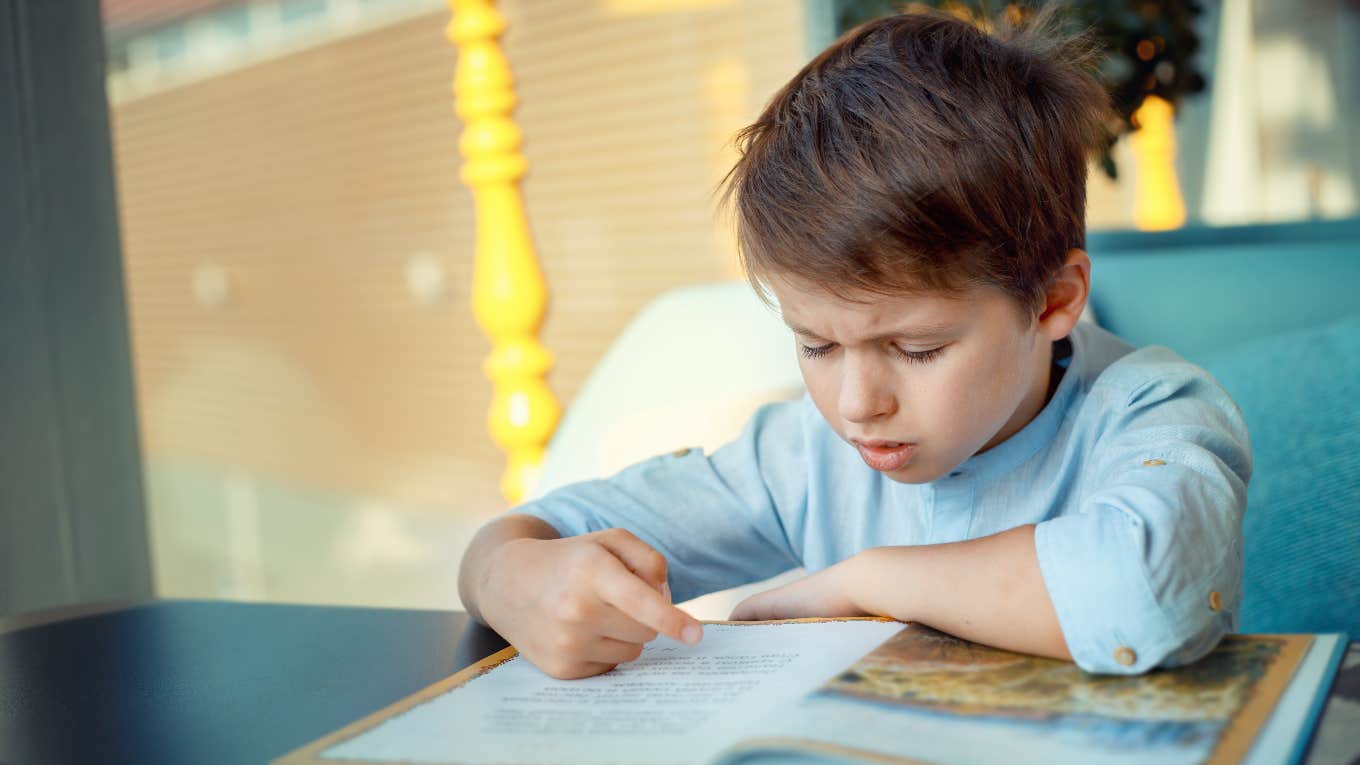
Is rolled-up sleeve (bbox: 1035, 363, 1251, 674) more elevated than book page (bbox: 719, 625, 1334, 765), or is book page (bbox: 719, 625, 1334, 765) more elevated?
rolled-up sleeve (bbox: 1035, 363, 1251, 674)

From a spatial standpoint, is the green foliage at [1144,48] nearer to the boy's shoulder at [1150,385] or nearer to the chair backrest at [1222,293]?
the chair backrest at [1222,293]

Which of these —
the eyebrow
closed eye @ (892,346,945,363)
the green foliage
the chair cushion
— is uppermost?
the green foliage

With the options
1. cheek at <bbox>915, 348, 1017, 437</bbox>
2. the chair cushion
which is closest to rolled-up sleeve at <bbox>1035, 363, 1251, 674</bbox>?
cheek at <bbox>915, 348, 1017, 437</bbox>

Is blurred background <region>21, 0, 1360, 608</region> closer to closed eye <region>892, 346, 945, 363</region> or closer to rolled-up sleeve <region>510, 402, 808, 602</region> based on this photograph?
rolled-up sleeve <region>510, 402, 808, 602</region>

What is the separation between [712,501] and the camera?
3.68 feet

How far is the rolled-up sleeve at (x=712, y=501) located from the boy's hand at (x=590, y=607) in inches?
9.3

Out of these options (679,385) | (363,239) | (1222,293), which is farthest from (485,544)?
(363,239)

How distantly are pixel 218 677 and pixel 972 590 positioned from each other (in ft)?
1.64

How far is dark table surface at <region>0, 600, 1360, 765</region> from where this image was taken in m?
0.69

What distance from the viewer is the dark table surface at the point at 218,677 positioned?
2.27 feet

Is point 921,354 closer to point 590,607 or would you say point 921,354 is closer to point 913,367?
point 913,367

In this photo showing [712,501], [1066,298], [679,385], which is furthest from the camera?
[679,385]

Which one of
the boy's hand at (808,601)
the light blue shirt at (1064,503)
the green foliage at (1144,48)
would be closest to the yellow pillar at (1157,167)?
the green foliage at (1144,48)

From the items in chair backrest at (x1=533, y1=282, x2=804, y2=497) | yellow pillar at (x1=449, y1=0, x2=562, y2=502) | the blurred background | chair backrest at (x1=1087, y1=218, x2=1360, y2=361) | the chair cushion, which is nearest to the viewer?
the chair cushion
